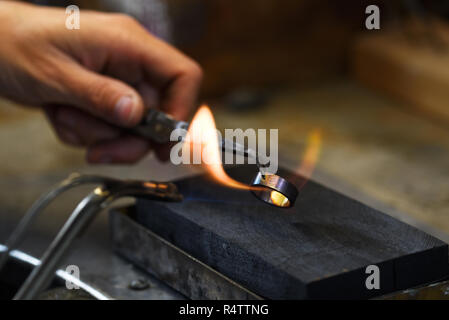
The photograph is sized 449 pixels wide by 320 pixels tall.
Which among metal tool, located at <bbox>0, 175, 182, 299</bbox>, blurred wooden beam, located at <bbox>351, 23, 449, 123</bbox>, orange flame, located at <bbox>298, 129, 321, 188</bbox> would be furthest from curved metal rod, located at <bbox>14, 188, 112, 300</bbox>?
blurred wooden beam, located at <bbox>351, 23, 449, 123</bbox>

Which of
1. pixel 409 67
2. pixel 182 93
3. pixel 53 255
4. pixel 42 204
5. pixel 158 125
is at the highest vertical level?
pixel 409 67

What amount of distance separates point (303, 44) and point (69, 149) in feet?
2.52

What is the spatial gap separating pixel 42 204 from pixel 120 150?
0.34 metres

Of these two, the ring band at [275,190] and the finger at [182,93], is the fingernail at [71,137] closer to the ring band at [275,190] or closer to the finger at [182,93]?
the finger at [182,93]

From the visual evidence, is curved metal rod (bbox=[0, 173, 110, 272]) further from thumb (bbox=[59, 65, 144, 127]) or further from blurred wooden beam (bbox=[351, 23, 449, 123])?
blurred wooden beam (bbox=[351, 23, 449, 123])

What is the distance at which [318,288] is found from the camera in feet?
2.13

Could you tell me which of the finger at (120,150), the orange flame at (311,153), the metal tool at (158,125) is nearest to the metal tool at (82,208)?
the metal tool at (158,125)

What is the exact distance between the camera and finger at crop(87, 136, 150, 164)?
1.29 meters

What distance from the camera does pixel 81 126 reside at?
1298mm

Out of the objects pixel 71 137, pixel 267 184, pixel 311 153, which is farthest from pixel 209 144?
pixel 311 153

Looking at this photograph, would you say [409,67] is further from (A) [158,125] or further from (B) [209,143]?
(B) [209,143]
